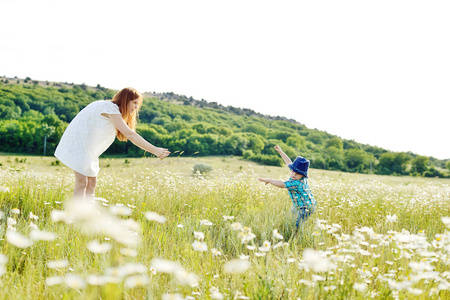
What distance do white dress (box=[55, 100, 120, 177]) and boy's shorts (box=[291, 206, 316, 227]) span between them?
2666 millimetres

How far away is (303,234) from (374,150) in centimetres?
11890

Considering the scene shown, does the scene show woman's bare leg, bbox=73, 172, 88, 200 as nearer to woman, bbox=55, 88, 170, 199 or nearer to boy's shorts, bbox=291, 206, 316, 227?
woman, bbox=55, 88, 170, 199

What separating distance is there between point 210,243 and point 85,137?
2.03m

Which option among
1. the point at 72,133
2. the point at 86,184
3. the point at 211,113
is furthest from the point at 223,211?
the point at 211,113

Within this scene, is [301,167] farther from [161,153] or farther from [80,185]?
[80,185]

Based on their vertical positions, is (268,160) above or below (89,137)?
below

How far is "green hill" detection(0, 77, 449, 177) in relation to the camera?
62.0 metres

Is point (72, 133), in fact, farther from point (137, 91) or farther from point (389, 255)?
point (389, 255)

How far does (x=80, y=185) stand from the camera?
4.11 metres

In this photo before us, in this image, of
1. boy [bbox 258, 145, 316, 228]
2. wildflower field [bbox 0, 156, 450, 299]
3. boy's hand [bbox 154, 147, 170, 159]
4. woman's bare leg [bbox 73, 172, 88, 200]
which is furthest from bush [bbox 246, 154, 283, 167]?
boy's hand [bbox 154, 147, 170, 159]

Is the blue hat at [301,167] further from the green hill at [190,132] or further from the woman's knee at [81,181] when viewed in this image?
the green hill at [190,132]

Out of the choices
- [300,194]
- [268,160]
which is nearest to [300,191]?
[300,194]

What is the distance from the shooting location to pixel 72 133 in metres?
4.05

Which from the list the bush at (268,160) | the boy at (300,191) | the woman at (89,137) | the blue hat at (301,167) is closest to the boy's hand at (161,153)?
the woman at (89,137)
